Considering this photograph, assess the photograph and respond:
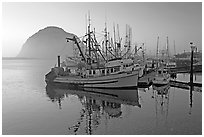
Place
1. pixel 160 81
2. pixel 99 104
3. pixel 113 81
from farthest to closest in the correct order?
1. pixel 160 81
2. pixel 113 81
3. pixel 99 104

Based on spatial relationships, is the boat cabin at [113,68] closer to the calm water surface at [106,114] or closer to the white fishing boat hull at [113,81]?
the white fishing boat hull at [113,81]

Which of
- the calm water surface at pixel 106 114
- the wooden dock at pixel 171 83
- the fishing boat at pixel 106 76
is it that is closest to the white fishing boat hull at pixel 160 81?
the wooden dock at pixel 171 83

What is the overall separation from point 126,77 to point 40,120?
36.0 ft

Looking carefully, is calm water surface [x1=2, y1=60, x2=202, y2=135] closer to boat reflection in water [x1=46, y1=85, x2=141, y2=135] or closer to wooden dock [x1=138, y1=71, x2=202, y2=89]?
boat reflection in water [x1=46, y1=85, x2=141, y2=135]

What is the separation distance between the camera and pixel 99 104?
15070 millimetres

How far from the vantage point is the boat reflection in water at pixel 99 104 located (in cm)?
1070

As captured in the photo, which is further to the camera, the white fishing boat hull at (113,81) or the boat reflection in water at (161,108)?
the white fishing boat hull at (113,81)

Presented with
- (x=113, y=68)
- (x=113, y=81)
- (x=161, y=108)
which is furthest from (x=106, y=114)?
(x=113, y=68)

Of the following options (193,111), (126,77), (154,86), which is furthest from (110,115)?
(154,86)

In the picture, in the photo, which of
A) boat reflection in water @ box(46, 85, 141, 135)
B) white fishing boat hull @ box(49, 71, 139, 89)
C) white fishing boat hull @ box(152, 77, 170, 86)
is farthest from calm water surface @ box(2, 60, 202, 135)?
white fishing boat hull @ box(152, 77, 170, 86)

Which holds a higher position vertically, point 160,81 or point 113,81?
point 113,81

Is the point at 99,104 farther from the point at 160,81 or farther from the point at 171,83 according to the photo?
the point at 171,83

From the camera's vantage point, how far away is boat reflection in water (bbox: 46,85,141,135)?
10.7 meters

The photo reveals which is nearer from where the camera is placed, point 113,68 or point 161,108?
point 161,108
